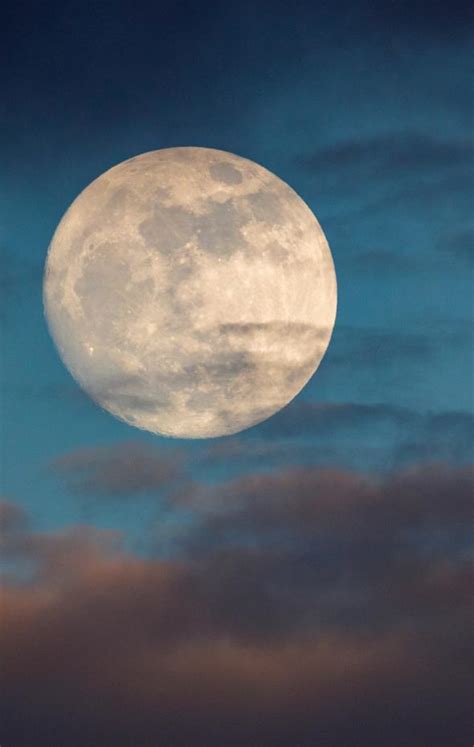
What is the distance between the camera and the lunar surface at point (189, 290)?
3856cm

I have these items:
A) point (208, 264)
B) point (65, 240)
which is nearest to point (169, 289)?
point (208, 264)

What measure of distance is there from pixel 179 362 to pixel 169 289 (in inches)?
72.7

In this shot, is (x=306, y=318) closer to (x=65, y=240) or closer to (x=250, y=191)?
(x=250, y=191)

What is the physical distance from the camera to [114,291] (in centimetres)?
3872

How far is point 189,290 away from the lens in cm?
3856

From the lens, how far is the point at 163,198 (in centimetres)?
3888

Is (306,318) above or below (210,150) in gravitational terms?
below

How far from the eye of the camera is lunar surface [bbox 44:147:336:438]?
3856cm

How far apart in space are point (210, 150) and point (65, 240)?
4115 mm

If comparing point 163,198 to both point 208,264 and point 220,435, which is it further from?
point 220,435

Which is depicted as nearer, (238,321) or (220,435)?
(238,321)

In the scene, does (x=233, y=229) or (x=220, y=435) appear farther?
(x=220, y=435)

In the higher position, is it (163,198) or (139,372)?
(163,198)

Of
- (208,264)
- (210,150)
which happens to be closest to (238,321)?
(208,264)
